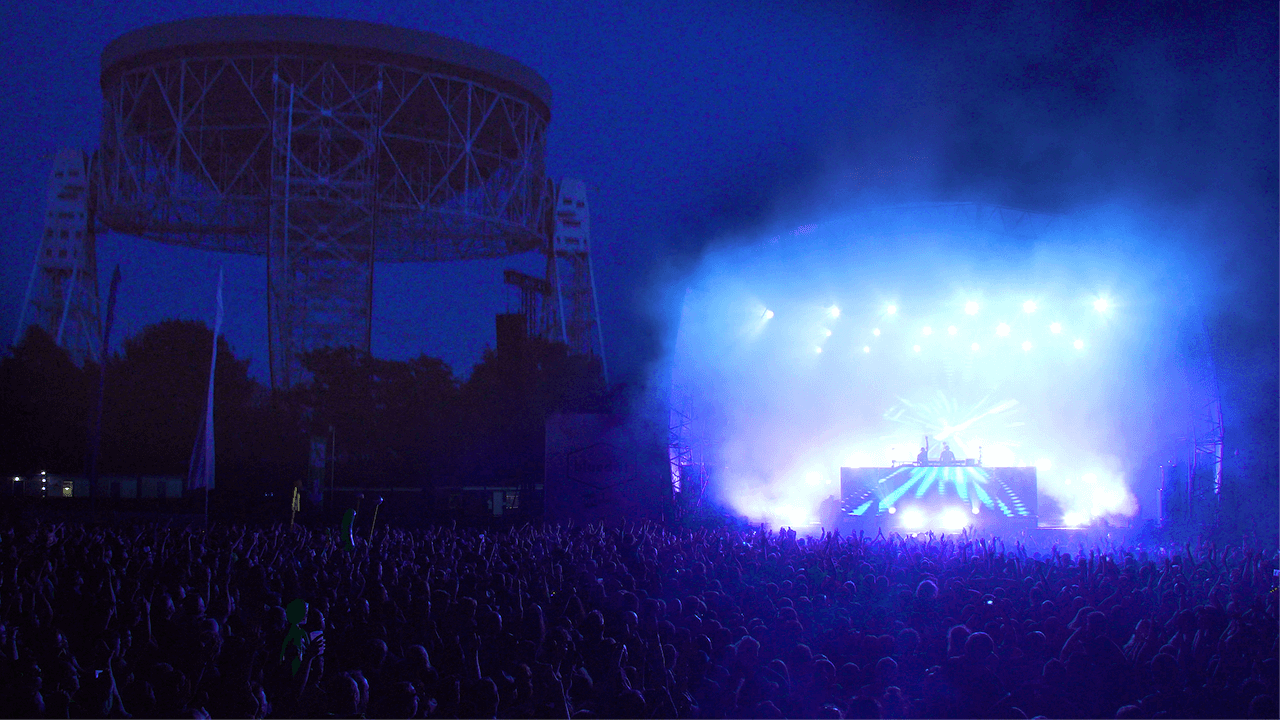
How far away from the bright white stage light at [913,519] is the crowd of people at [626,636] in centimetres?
912

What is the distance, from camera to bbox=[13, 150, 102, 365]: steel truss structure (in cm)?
2750

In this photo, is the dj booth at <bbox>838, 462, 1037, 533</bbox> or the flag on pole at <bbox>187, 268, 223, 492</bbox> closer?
the flag on pole at <bbox>187, 268, 223, 492</bbox>

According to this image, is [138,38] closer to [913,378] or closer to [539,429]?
[539,429]

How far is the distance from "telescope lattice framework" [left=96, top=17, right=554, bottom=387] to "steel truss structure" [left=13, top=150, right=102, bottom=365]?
1.52 metres

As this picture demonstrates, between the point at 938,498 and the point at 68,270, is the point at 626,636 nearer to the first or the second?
the point at 938,498

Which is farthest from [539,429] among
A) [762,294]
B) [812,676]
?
[812,676]

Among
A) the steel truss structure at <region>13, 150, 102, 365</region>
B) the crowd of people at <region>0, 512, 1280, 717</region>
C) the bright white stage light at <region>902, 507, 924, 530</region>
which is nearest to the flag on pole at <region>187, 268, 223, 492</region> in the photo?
the crowd of people at <region>0, 512, 1280, 717</region>

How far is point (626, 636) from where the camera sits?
7.27 meters

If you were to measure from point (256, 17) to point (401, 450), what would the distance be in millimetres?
12929

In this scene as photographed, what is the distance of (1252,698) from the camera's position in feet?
19.1

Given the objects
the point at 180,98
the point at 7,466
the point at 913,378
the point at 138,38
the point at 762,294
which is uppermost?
the point at 138,38

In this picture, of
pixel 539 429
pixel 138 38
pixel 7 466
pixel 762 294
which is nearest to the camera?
pixel 762 294

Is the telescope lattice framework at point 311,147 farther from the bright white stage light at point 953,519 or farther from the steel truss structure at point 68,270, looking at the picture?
the bright white stage light at point 953,519

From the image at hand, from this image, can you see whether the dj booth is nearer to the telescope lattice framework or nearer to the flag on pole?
the telescope lattice framework
